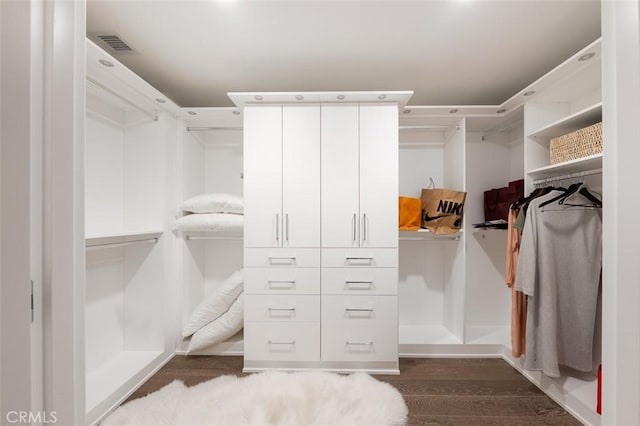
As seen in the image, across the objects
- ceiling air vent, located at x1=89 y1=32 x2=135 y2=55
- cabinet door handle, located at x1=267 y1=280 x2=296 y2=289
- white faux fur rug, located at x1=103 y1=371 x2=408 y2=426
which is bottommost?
white faux fur rug, located at x1=103 y1=371 x2=408 y2=426

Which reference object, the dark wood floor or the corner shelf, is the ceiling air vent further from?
the dark wood floor

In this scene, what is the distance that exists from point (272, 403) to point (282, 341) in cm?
54

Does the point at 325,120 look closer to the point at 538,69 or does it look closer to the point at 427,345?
the point at 538,69

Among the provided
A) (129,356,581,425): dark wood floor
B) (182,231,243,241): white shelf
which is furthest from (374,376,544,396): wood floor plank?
(182,231,243,241): white shelf

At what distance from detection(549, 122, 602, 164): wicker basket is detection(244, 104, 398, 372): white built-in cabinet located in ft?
3.68

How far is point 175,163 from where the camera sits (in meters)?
2.82

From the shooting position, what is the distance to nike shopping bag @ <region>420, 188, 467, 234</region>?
9.02ft

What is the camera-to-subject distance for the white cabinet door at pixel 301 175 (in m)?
2.49

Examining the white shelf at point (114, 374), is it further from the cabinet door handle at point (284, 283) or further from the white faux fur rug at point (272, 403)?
the cabinet door handle at point (284, 283)

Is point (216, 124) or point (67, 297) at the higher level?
point (216, 124)

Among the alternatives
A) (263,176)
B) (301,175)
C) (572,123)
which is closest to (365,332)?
(301,175)

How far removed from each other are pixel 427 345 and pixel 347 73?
8.19 ft

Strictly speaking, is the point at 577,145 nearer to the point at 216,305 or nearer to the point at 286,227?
the point at 286,227

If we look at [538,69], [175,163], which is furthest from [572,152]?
[175,163]
